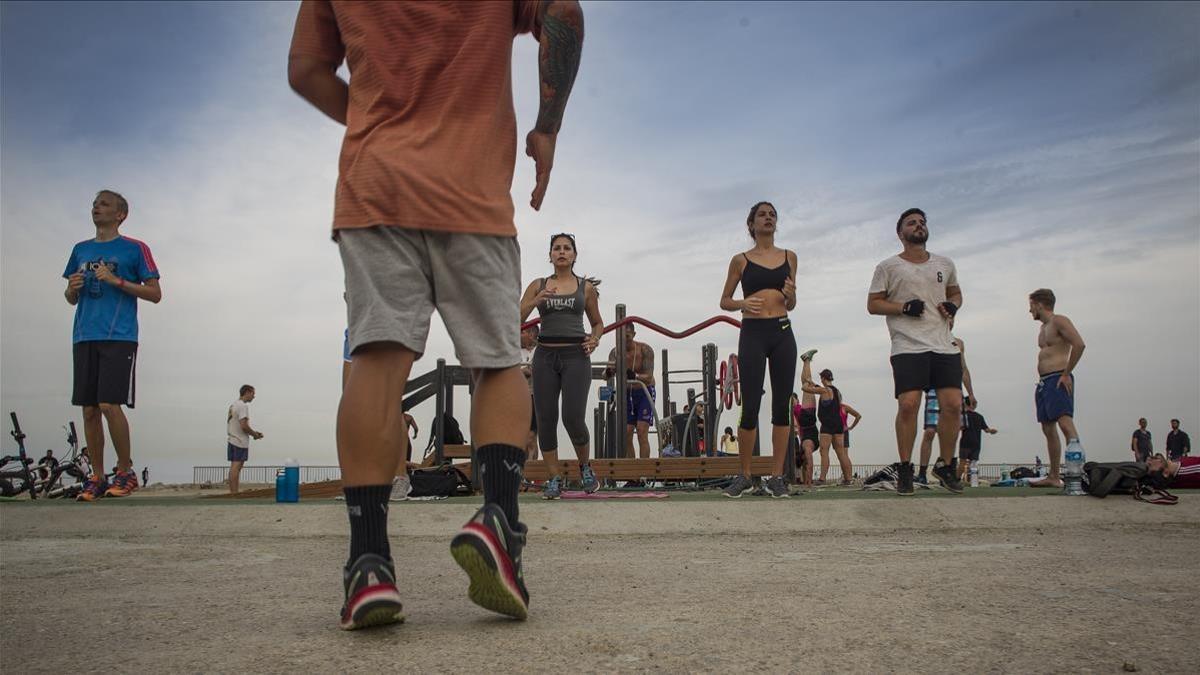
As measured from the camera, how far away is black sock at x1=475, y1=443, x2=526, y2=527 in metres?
2.25

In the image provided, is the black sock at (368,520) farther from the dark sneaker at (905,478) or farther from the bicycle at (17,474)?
the bicycle at (17,474)

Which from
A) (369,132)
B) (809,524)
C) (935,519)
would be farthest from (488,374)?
(935,519)

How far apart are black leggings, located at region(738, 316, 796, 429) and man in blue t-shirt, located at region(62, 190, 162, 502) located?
180 inches

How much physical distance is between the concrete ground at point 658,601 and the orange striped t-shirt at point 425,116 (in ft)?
3.48

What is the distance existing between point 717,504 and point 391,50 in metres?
4.31

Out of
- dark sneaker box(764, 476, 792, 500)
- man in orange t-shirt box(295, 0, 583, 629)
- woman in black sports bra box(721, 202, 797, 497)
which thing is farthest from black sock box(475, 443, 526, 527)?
dark sneaker box(764, 476, 792, 500)

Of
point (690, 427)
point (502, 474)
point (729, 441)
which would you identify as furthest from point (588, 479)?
point (729, 441)

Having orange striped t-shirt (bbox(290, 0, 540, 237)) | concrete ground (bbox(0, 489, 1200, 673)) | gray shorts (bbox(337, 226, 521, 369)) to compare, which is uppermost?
orange striped t-shirt (bbox(290, 0, 540, 237))

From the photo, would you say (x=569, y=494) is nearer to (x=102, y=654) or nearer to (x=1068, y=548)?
(x=1068, y=548)

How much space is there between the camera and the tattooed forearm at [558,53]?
8.03 ft

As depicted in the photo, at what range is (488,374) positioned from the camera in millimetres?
2361

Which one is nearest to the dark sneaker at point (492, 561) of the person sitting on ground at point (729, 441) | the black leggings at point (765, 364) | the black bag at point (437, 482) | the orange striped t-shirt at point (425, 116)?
the orange striped t-shirt at point (425, 116)

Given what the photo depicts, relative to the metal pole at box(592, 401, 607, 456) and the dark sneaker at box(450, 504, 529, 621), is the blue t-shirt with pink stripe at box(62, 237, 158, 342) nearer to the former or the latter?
the dark sneaker at box(450, 504, 529, 621)

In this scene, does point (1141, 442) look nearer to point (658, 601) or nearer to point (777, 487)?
point (777, 487)
